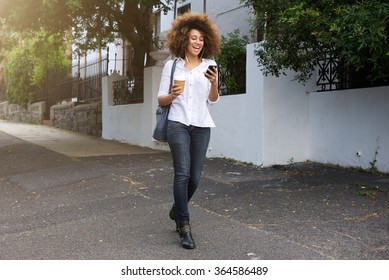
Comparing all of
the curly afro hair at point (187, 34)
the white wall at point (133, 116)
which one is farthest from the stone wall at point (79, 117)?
the curly afro hair at point (187, 34)

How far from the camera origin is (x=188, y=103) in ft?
12.7

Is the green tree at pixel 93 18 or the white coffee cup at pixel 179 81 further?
the green tree at pixel 93 18

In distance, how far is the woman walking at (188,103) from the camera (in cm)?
383

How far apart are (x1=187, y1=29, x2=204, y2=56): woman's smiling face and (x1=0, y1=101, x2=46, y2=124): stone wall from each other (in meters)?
16.4

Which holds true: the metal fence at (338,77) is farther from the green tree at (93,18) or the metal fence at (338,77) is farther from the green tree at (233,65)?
the green tree at (93,18)

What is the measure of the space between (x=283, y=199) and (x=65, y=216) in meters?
2.49

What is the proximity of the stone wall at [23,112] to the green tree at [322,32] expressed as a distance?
46.2ft

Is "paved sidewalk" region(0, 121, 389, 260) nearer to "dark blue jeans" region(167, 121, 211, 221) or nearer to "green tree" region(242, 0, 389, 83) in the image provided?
"dark blue jeans" region(167, 121, 211, 221)

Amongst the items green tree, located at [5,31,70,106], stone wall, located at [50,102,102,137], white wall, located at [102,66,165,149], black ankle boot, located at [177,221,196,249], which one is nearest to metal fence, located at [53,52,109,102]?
stone wall, located at [50,102,102,137]

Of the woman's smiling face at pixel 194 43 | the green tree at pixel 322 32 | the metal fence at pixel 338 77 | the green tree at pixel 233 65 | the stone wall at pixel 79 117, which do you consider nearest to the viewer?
the woman's smiling face at pixel 194 43

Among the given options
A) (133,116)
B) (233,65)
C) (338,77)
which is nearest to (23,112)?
(133,116)

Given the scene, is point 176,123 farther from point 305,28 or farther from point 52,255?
point 305,28

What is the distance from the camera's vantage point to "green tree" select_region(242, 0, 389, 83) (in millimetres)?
4613

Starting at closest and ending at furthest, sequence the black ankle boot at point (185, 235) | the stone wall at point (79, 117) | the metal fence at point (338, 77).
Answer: the black ankle boot at point (185, 235)
the metal fence at point (338, 77)
the stone wall at point (79, 117)
